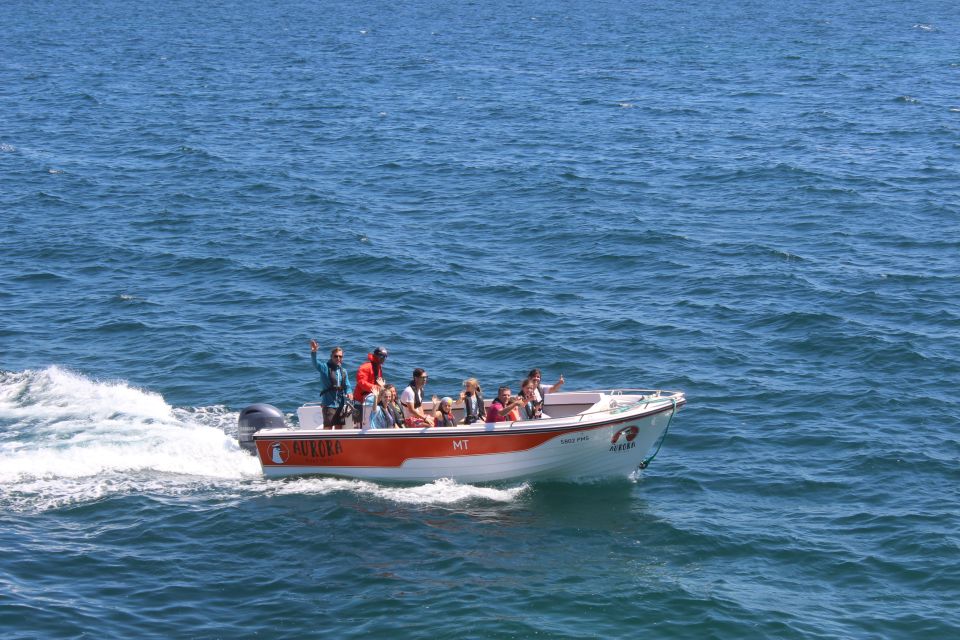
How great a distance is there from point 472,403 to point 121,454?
7508mm

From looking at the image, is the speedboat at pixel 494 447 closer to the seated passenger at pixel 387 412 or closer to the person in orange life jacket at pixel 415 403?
the seated passenger at pixel 387 412

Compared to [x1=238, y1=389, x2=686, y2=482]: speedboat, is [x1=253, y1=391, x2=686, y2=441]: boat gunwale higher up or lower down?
higher up

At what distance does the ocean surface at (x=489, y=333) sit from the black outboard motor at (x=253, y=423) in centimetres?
42

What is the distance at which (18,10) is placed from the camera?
10900 cm

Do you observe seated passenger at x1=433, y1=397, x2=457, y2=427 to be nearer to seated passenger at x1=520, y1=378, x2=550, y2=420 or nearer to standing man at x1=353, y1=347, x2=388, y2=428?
standing man at x1=353, y1=347, x2=388, y2=428

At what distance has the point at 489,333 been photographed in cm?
3219

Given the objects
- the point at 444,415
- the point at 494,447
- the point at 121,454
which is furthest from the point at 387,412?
the point at 121,454

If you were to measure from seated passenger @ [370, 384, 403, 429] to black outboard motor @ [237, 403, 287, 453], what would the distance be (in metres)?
2.32

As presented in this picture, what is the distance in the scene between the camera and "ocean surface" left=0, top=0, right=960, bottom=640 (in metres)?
19.8

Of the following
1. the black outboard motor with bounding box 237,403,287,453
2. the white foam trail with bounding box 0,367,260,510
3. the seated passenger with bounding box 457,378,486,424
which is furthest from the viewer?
the black outboard motor with bounding box 237,403,287,453

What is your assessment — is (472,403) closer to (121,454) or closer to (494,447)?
(494,447)

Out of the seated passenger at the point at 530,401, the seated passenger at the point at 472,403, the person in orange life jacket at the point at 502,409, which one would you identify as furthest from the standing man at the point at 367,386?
the seated passenger at the point at 530,401

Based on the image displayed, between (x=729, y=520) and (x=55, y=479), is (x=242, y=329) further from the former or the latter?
(x=729, y=520)

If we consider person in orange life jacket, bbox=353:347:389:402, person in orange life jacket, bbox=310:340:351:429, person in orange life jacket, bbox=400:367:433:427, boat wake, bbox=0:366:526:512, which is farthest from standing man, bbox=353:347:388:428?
boat wake, bbox=0:366:526:512
